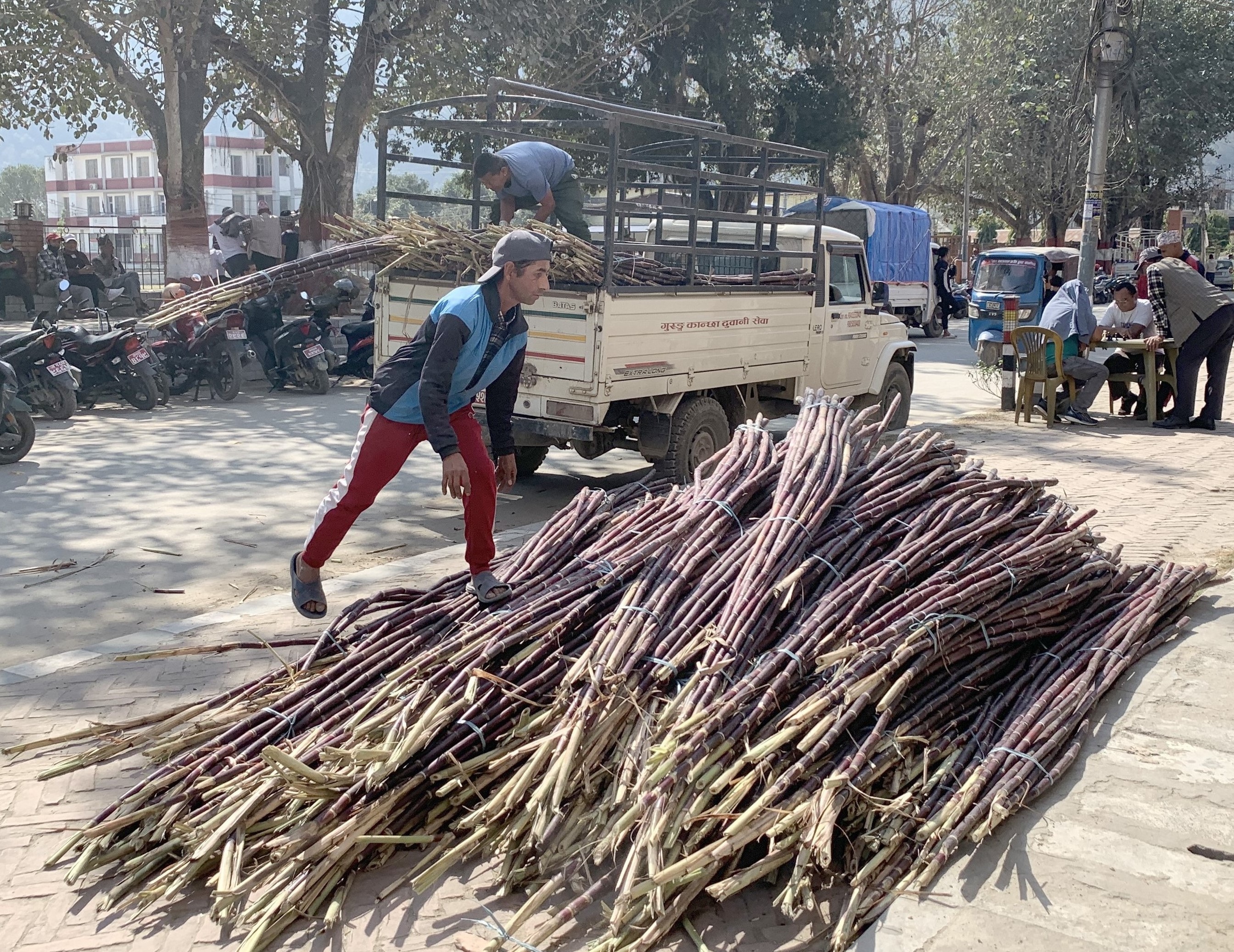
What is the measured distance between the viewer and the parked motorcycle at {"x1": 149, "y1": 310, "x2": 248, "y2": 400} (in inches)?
472

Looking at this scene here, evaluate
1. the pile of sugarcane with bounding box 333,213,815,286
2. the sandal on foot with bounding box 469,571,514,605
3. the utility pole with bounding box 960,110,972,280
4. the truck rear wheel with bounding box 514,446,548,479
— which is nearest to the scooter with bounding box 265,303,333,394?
the pile of sugarcane with bounding box 333,213,815,286

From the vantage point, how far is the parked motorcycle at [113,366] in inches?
430

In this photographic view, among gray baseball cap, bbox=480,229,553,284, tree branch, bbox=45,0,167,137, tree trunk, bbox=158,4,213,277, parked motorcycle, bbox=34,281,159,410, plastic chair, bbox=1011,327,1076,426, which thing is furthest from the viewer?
tree trunk, bbox=158,4,213,277

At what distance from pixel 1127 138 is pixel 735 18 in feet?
49.2

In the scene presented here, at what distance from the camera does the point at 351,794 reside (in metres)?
3.16

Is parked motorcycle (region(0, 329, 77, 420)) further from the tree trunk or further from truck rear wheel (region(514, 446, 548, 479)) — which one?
the tree trunk

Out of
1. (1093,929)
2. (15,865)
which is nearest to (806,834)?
(1093,929)

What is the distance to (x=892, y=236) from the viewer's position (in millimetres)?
24484

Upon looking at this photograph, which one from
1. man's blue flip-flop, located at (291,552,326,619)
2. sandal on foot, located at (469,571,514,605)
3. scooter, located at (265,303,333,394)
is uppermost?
scooter, located at (265,303,333,394)

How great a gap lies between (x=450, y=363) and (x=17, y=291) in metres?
18.7

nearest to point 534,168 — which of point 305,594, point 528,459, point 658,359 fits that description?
point 658,359

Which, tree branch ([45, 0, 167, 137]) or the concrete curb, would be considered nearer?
the concrete curb

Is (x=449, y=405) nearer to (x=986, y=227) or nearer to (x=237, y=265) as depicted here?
(x=237, y=265)

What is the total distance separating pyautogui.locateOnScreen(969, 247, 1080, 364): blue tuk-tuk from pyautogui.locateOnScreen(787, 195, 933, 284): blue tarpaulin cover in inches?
115
